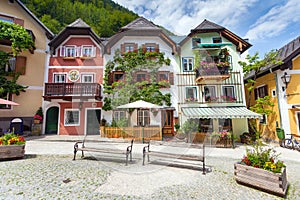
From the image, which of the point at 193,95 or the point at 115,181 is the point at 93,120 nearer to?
the point at 193,95

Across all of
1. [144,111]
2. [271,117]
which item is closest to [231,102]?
[271,117]

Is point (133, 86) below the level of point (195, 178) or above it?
above

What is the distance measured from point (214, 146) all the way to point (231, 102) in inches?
218

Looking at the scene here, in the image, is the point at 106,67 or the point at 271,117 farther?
the point at 106,67

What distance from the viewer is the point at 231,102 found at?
1419 cm

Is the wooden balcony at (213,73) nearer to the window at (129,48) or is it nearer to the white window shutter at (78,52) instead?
the window at (129,48)

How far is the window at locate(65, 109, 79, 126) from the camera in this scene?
14.4 m

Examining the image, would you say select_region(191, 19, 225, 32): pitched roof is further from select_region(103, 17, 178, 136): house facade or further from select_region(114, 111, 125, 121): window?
select_region(114, 111, 125, 121): window

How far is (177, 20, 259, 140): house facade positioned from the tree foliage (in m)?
15.8

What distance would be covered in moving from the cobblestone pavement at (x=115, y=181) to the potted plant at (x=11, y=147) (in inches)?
14.3

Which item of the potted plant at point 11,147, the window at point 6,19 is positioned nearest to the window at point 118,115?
the potted plant at point 11,147

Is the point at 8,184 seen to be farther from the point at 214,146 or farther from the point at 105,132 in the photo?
the point at 214,146

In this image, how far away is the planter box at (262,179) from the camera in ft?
13.8

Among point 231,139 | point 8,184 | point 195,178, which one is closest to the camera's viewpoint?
point 8,184
